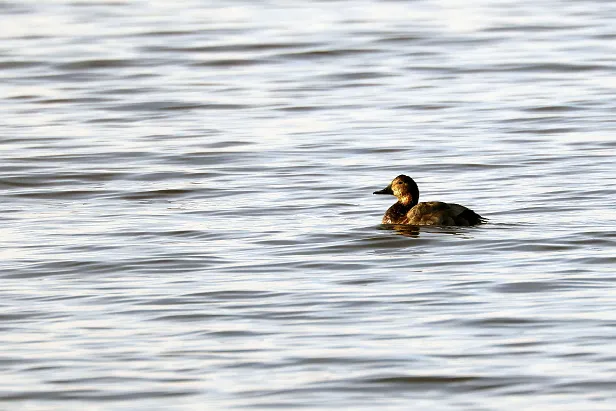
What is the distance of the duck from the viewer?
11578 mm

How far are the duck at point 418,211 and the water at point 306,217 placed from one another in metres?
0.09

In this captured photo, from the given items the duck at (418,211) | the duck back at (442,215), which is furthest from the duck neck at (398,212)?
the duck back at (442,215)

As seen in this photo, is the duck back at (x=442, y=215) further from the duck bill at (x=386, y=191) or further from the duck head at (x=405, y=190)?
the duck bill at (x=386, y=191)

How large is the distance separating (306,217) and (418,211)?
101cm

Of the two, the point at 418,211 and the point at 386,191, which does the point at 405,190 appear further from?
the point at 418,211

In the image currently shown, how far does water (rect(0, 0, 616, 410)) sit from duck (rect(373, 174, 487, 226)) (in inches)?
3.7

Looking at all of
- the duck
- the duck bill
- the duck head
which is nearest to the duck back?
the duck

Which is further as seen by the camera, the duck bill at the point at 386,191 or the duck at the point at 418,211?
the duck bill at the point at 386,191

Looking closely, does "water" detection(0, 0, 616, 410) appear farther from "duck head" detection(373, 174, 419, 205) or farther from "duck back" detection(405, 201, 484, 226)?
"duck head" detection(373, 174, 419, 205)

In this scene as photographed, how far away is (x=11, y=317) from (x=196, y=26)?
17.4 meters

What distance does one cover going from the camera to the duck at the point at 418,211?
11.6 metres

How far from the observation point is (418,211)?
468 inches

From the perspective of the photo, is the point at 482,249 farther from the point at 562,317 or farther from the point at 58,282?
the point at 58,282

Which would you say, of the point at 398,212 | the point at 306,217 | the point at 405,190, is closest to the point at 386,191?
the point at 405,190
